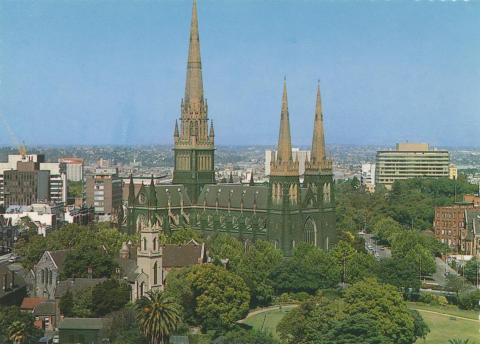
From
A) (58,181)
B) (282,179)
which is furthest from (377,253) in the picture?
(58,181)

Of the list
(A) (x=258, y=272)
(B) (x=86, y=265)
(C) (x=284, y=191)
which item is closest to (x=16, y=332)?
(B) (x=86, y=265)

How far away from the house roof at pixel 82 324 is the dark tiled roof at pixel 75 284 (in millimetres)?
6148

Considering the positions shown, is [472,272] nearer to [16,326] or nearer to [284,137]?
[284,137]

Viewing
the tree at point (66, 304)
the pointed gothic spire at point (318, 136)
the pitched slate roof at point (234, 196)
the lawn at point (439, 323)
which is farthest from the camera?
the pointed gothic spire at point (318, 136)

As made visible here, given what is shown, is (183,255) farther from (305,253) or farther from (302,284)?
(305,253)

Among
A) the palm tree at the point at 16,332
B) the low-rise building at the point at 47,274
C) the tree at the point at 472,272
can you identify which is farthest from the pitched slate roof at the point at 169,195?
the palm tree at the point at 16,332

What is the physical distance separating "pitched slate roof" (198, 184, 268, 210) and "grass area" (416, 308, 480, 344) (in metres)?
31.6

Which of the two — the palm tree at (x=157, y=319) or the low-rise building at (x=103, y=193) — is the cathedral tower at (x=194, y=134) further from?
the low-rise building at (x=103, y=193)

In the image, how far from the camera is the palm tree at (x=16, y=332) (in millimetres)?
56781

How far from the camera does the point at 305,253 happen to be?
296 feet

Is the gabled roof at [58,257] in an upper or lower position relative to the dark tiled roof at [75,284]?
upper

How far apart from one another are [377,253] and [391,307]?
180ft

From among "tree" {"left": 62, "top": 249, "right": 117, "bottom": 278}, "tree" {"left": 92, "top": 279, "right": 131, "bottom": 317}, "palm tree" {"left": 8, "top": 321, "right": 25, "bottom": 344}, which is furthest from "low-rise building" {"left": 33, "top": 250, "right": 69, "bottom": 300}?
"palm tree" {"left": 8, "top": 321, "right": 25, "bottom": 344}

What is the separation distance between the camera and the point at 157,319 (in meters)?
53.8
